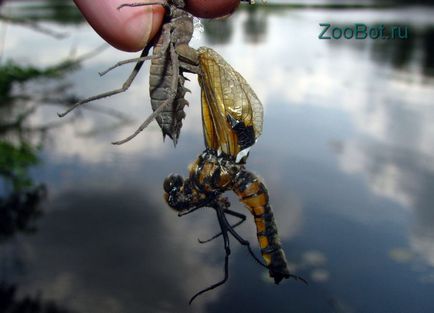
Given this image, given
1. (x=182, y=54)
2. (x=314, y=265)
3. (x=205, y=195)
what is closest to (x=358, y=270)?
(x=314, y=265)

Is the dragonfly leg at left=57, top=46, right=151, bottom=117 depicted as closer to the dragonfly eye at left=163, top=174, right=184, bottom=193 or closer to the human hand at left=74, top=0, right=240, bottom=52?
the human hand at left=74, top=0, right=240, bottom=52

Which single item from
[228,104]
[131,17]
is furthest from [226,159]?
[131,17]

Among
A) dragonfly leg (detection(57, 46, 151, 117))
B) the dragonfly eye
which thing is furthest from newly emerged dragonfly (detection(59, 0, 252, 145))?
the dragonfly eye

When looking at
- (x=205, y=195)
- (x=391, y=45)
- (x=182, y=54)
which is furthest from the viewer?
(x=391, y=45)

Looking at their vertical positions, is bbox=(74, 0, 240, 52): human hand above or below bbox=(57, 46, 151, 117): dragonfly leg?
above

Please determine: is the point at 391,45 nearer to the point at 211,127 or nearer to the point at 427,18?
→ the point at 427,18
